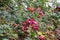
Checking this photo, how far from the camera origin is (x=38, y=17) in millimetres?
3529

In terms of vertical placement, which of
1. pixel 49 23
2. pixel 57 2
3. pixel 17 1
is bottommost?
pixel 49 23

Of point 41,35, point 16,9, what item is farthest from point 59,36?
point 16,9

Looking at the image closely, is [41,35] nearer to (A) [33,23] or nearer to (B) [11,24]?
(A) [33,23]

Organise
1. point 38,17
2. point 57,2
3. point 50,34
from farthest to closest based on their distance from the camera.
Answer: point 57,2
point 38,17
point 50,34

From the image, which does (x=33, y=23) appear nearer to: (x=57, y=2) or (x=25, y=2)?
(x=25, y=2)

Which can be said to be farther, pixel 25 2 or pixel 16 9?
pixel 25 2

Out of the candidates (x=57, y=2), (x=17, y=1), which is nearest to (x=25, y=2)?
(x=17, y=1)

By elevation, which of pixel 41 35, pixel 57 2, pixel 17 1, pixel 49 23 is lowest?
pixel 41 35

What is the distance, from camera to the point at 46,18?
3.65m

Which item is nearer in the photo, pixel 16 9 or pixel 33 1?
pixel 16 9

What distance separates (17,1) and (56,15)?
691mm

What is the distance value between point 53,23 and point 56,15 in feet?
0.68

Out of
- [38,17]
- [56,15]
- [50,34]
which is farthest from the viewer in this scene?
[56,15]

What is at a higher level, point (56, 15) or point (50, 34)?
point (56, 15)
